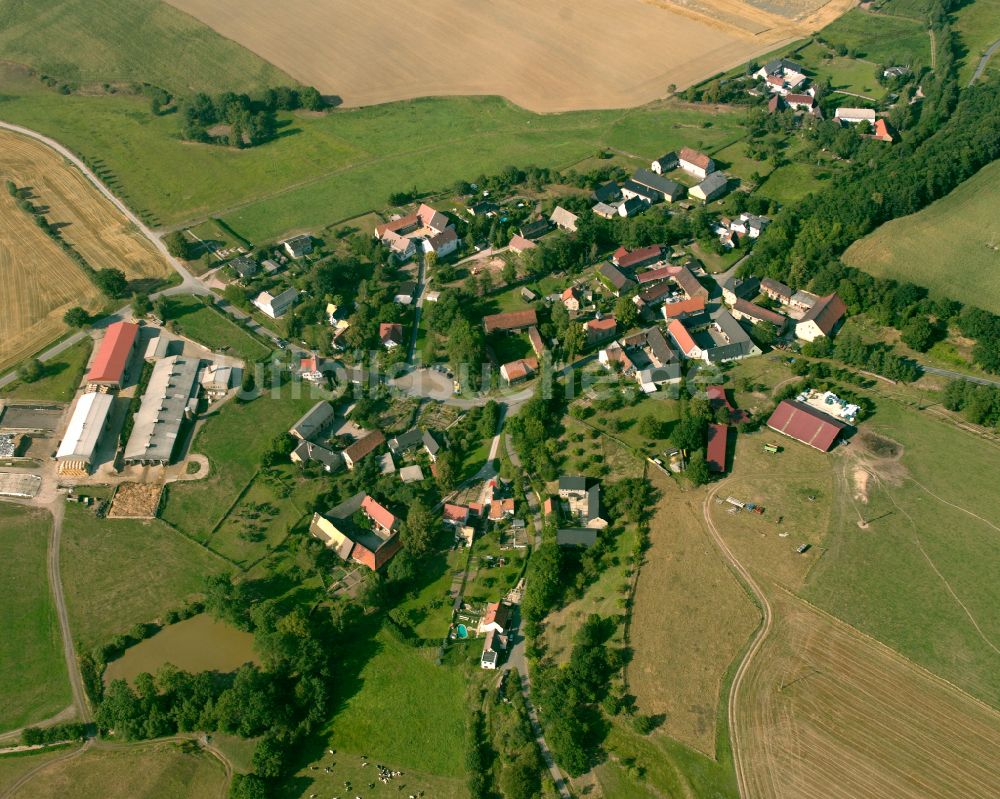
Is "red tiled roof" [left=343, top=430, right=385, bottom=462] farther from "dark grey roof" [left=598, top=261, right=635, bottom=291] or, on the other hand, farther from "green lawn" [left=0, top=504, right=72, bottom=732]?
"dark grey roof" [left=598, top=261, right=635, bottom=291]

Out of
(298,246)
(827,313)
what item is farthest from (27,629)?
(827,313)

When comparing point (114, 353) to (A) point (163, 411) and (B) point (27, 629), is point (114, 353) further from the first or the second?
(B) point (27, 629)

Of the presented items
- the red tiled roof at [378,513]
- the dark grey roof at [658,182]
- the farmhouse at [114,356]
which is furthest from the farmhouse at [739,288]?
the farmhouse at [114,356]

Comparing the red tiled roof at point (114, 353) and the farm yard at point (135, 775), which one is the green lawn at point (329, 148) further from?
the farm yard at point (135, 775)

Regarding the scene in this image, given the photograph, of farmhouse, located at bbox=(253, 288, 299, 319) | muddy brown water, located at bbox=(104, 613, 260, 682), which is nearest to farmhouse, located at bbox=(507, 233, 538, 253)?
farmhouse, located at bbox=(253, 288, 299, 319)

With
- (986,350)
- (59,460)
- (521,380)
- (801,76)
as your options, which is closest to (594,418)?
(521,380)
